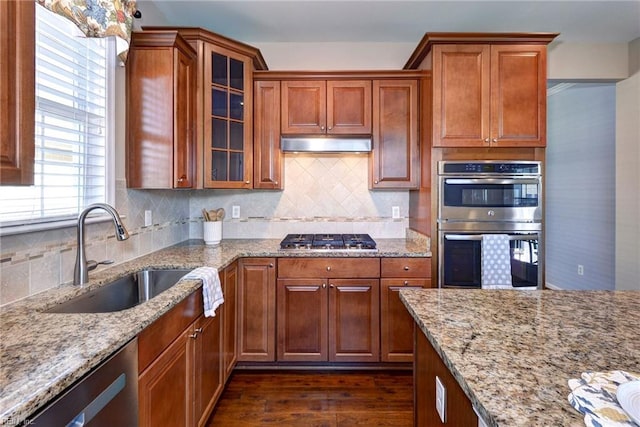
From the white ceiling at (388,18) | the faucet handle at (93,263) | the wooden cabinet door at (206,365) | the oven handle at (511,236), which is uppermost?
the white ceiling at (388,18)

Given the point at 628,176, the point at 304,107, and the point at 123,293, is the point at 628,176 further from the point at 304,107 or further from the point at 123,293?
the point at 123,293

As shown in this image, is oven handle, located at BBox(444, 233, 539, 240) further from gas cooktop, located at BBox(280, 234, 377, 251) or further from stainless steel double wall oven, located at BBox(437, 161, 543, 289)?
gas cooktop, located at BBox(280, 234, 377, 251)

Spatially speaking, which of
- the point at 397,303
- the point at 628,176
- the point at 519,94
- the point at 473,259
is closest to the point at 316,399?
the point at 397,303

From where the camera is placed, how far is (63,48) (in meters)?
1.53

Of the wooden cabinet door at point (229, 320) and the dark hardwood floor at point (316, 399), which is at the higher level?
the wooden cabinet door at point (229, 320)

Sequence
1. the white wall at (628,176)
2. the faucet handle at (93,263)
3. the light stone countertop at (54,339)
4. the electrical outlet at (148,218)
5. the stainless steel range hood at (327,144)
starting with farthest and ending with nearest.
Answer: the white wall at (628,176) → the stainless steel range hood at (327,144) → the electrical outlet at (148,218) → the faucet handle at (93,263) → the light stone countertop at (54,339)

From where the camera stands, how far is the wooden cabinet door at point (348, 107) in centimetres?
265

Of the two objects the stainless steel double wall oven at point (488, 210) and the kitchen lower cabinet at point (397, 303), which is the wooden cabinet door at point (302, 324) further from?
the stainless steel double wall oven at point (488, 210)

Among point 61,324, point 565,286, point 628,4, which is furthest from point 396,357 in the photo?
point 565,286

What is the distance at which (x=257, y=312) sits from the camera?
2.41 meters

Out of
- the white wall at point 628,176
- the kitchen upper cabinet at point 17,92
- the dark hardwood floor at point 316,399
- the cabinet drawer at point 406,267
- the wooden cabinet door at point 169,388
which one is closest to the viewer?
the kitchen upper cabinet at point 17,92

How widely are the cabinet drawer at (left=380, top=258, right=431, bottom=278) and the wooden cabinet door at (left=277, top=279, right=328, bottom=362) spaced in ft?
1.70

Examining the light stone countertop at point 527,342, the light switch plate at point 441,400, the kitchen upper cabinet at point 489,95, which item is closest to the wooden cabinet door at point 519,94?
the kitchen upper cabinet at point 489,95

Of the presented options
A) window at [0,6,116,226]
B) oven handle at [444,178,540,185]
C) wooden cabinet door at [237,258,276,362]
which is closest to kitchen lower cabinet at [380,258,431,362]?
oven handle at [444,178,540,185]
